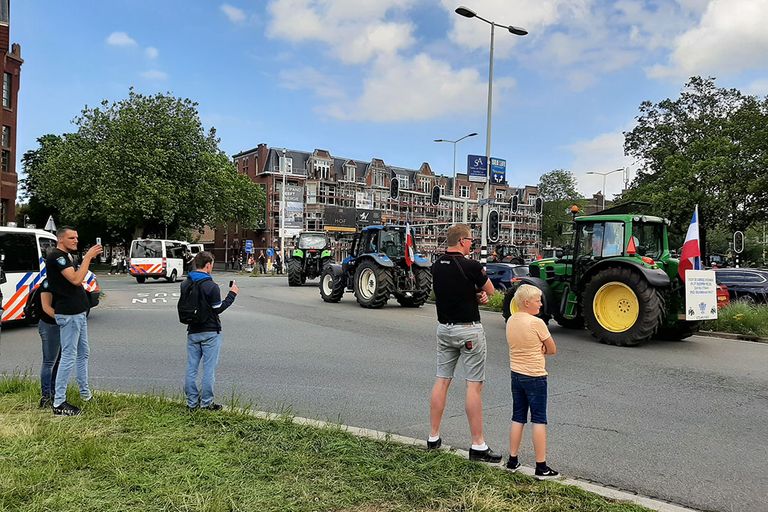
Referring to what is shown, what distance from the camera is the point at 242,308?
1736cm

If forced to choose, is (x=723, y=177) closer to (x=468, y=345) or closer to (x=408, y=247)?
(x=408, y=247)

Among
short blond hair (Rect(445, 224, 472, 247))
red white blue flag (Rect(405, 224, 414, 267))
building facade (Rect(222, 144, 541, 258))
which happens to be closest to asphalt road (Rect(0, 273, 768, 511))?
short blond hair (Rect(445, 224, 472, 247))

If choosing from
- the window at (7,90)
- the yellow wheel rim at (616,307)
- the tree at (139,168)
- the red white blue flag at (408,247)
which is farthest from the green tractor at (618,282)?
the window at (7,90)

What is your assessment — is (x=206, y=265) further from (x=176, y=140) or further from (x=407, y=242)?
(x=176, y=140)

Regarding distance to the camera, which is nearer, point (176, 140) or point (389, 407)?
point (389, 407)

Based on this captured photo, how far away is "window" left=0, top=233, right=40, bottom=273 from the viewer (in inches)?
461

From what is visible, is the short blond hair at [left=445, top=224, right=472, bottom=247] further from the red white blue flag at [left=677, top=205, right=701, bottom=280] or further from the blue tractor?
the blue tractor

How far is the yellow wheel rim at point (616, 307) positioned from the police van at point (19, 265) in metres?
10.0

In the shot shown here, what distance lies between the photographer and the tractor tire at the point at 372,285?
16.7 metres

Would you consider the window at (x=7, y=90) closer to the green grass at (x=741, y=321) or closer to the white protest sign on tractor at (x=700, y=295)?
the green grass at (x=741, y=321)

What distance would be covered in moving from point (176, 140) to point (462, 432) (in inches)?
1790

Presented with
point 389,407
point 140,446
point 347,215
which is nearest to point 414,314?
point 389,407

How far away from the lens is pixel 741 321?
12.6 m

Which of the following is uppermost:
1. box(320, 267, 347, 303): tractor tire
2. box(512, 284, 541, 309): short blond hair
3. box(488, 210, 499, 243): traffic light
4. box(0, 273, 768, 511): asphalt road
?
box(488, 210, 499, 243): traffic light
